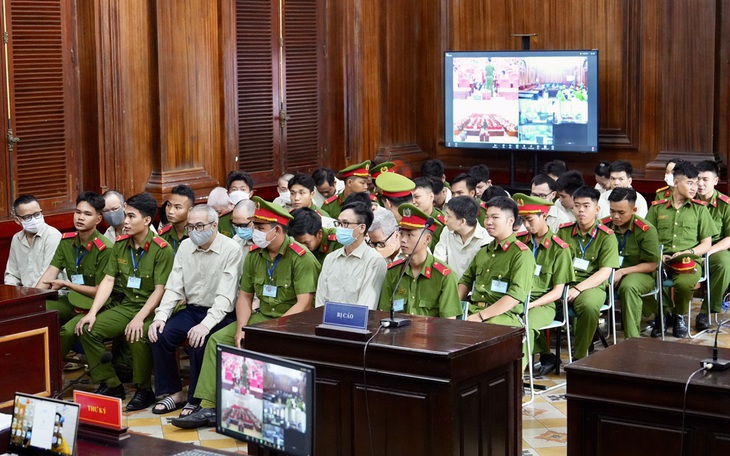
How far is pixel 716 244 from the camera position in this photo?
7.87 metres

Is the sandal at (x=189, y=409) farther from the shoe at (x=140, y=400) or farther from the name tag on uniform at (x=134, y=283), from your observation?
the name tag on uniform at (x=134, y=283)

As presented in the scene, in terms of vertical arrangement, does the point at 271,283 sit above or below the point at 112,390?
above

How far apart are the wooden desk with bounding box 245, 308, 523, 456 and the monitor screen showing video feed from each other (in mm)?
879

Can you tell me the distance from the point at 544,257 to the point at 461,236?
50 cm

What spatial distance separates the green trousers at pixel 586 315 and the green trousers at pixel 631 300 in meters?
0.34

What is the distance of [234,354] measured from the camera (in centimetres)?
346

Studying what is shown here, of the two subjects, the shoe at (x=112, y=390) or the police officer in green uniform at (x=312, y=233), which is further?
the shoe at (x=112, y=390)

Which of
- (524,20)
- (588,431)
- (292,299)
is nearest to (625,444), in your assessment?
(588,431)

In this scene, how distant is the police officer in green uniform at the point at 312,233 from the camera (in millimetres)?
6305

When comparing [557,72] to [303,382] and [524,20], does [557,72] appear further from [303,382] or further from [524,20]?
[303,382]

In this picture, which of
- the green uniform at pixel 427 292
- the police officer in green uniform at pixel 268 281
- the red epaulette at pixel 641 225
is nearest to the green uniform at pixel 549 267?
the red epaulette at pixel 641 225

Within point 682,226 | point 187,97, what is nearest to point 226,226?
point 187,97

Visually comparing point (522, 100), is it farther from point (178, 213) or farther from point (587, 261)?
point (178, 213)

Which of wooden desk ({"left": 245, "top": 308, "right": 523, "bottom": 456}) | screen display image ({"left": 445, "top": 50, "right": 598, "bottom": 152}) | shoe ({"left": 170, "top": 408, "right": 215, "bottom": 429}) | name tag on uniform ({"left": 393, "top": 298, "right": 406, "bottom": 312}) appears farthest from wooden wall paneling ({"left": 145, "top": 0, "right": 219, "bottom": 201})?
wooden desk ({"left": 245, "top": 308, "right": 523, "bottom": 456})
